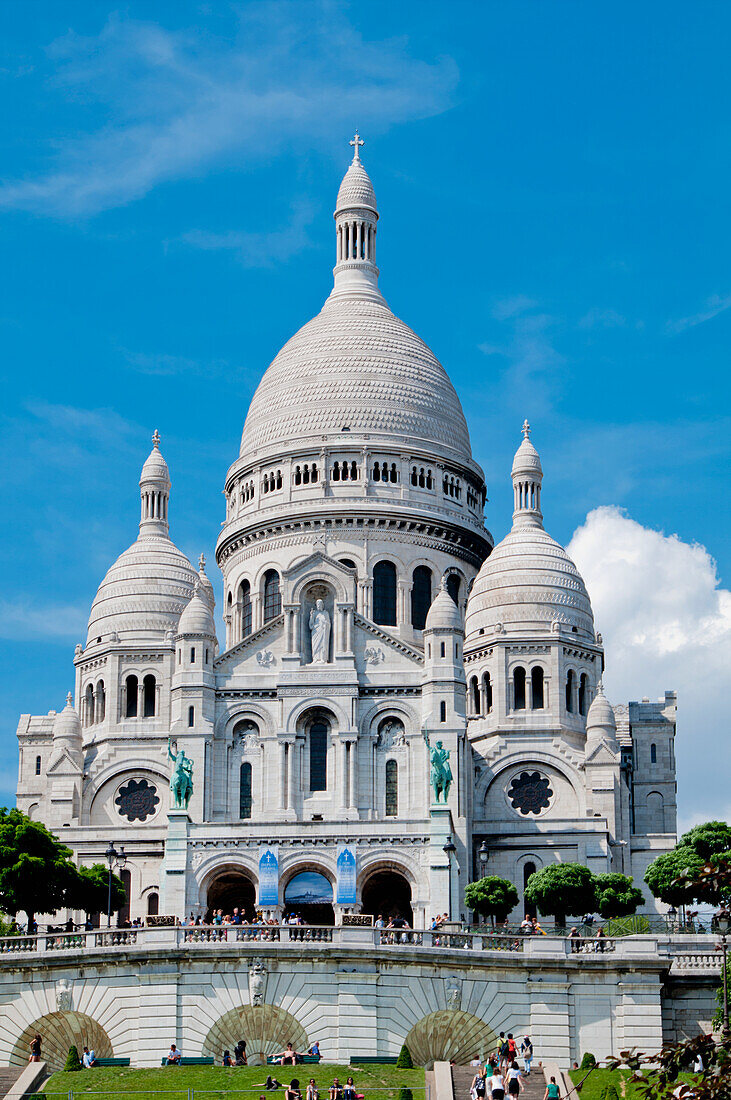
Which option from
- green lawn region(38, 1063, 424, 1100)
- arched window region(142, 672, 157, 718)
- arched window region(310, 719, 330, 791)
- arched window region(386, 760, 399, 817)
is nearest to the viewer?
green lawn region(38, 1063, 424, 1100)

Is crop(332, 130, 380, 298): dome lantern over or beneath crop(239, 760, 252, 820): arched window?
over

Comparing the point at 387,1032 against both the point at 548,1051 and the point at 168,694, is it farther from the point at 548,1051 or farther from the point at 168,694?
the point at 168,694

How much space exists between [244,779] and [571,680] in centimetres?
1802

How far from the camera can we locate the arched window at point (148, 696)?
102 metres

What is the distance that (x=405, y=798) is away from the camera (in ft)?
296

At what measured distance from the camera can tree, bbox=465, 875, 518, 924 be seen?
3103 inches

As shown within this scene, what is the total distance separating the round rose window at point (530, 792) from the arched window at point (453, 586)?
14.0m

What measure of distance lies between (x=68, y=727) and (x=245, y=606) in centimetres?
1252

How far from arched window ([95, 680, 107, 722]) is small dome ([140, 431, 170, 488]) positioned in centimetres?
1350

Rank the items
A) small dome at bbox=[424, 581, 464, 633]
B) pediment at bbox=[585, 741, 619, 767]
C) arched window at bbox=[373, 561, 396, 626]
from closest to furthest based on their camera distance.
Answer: small dome at bbox=[424, 581, 464, 633] → pediment at bbox=[585, 741, 619, 767] → arched window at bbox=[373, 561, 396, 626]

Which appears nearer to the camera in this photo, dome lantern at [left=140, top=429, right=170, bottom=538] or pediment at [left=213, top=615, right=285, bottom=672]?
pediment at [left=213, top=615, right=285, bottom=672]

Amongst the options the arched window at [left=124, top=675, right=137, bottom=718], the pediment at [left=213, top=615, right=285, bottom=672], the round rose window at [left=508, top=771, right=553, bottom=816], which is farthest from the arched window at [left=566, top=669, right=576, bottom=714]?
the arched window at [left=124, top=675, right=137, bottom=718]

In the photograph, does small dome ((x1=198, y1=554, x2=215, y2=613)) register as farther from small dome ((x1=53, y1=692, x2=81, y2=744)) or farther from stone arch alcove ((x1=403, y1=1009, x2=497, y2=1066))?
stone arch alcove ((x1=403, y1=1009, x2=497, y2=1066))

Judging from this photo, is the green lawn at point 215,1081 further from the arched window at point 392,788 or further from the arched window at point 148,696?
the arched window at point 148,696
